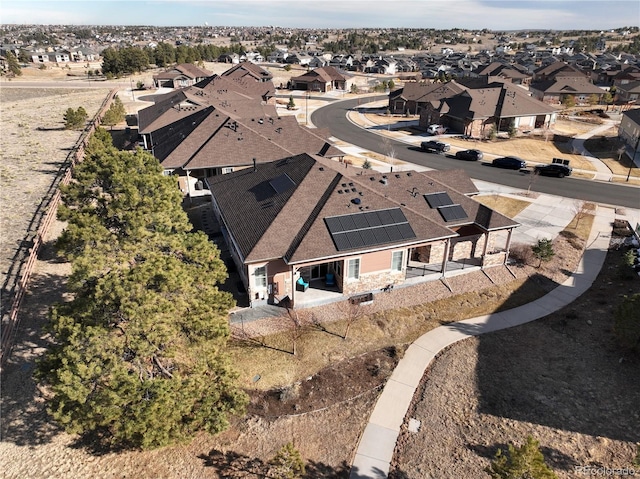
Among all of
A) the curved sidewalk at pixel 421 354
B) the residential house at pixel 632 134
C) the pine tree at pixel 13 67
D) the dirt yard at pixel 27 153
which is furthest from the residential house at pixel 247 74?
the curved sidewalk at pixel 421 354

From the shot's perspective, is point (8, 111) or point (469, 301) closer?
point (469, 301)

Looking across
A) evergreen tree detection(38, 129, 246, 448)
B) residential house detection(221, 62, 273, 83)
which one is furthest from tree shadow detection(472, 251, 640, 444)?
residential house detection(221, 62, 273, 83)

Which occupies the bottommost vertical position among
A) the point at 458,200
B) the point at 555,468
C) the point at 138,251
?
the point at 555,468

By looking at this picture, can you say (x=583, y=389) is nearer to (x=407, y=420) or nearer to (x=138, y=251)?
(x=407, y=420)

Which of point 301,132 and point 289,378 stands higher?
point 301,132

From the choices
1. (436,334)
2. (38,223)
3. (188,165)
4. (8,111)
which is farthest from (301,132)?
(8,111)

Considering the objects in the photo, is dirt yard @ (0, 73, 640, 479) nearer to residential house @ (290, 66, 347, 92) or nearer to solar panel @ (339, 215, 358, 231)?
solar panel @ (339, 215, 358, 231)

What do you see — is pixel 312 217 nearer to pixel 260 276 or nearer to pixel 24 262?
pixel 260 276
